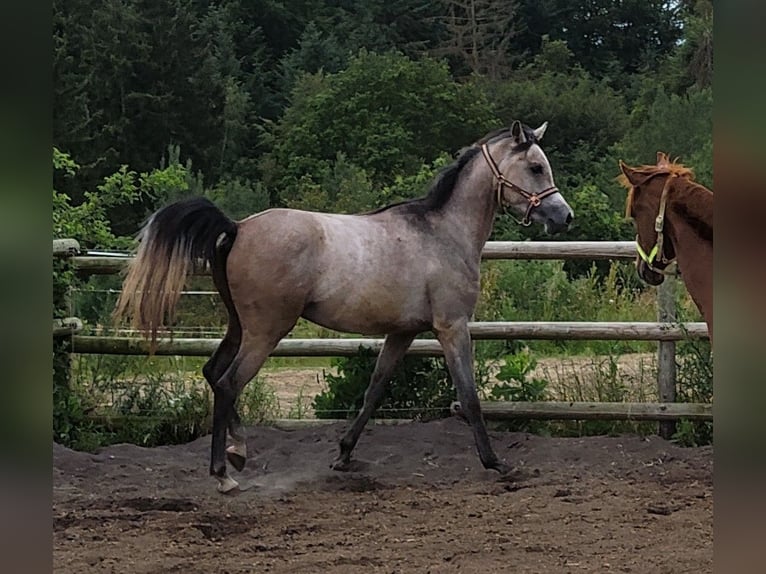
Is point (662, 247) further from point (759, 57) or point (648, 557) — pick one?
point (759, 57)

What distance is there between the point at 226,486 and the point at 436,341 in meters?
1.45

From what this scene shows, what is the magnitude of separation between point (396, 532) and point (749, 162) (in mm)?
3245

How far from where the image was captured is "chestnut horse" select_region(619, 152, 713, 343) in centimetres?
357

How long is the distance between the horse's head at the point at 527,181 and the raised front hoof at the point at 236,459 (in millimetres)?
1747

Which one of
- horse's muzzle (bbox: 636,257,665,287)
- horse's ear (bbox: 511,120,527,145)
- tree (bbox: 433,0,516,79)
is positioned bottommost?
horse's muzzle (bbox: 636,257,665,287)

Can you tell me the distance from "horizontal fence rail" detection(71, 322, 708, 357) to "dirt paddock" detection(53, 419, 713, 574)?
0.43 meters

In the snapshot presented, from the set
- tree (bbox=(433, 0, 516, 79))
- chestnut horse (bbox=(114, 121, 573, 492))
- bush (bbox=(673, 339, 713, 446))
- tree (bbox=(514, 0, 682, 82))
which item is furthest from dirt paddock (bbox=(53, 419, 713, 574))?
tree (bbox=(514, 0, 682, 82))

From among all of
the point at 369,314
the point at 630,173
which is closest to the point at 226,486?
A: the point at 369,314

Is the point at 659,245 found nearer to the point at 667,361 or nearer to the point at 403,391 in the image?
the point at 667,361

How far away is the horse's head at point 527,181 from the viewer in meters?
4.52

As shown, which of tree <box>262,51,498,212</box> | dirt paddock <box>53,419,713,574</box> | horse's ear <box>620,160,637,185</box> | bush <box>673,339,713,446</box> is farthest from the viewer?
tree <box>262,51,498,212</box>

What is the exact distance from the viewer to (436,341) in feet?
16.6

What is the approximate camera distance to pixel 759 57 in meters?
0.61

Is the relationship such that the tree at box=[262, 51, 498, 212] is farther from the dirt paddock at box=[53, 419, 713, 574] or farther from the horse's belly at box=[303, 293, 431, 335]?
the horse's belly at box=[303, 293, 431, 335]
